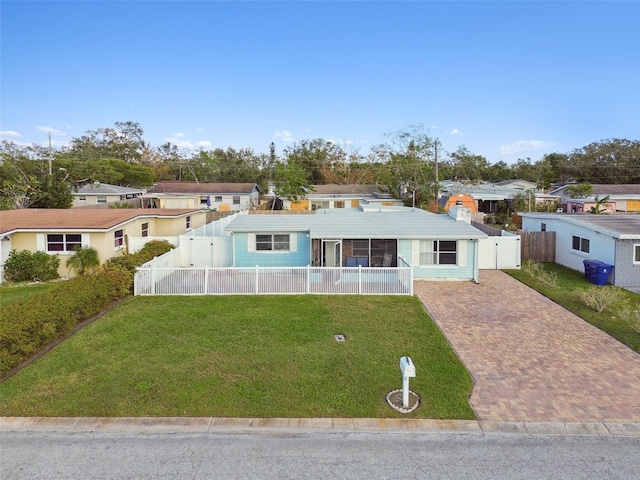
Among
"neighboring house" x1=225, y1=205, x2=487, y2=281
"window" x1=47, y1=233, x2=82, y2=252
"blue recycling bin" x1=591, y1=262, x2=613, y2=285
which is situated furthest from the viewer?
"window" x1=47, y1=233, x2=82, y2=252

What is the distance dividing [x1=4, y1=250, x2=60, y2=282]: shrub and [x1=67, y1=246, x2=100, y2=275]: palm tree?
0.76 metres

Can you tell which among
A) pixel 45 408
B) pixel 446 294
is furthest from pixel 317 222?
pixel 45 408

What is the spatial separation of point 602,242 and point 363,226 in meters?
9.51

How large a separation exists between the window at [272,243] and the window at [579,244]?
42.2ft

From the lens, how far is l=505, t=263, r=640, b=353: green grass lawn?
36.9ft

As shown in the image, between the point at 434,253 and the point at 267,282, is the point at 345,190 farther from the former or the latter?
the point at 267,282

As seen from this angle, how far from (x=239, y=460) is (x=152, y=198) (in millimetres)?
44134

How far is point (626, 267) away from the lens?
16.8 metres

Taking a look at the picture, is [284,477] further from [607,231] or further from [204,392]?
[607,231]

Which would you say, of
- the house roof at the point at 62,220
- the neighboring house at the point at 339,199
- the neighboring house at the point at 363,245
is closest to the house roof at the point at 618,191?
the neighboring house at the point at 339,199

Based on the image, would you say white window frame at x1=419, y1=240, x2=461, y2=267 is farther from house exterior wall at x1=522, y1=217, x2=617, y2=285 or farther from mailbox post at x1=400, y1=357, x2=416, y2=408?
mailbox post at x1=400, y1=357, x2=416, y2=408

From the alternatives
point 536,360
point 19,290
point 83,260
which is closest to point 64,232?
point 83,260

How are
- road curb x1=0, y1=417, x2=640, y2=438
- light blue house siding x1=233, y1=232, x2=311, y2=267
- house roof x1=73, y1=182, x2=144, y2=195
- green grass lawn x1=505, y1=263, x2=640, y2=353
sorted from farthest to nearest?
house roof x1=73, y1=182, x2=144, y2=195 → light blue house siding x1=233, y1=232, x2=311, y2=267 → green grass lawn x1=505, y1=263, x2=640, y2=353 → road curb x1=0, y1=417, x2=640, y2=438

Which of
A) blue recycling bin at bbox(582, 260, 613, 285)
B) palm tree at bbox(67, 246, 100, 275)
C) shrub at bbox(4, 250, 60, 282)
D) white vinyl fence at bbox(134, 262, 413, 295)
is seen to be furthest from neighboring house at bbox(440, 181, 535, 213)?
shrub at bbox(4, 250, 60, 282)
